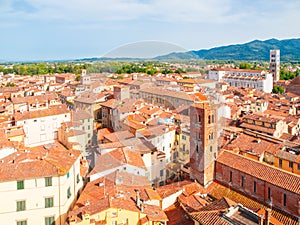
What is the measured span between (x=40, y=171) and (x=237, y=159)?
22.8 feet

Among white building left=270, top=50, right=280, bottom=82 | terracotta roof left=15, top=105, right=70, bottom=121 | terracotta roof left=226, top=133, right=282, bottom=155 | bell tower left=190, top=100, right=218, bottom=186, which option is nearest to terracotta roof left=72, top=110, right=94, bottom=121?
terracotta roof left=15, top=105, right=70, bottom=121

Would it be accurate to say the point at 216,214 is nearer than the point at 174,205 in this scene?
Yes

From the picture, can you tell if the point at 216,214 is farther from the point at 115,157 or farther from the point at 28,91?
the point at 28,91

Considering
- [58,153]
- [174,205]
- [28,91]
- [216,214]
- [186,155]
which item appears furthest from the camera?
[28,91]

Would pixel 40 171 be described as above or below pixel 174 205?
above

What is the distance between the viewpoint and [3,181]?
8562 millimetres

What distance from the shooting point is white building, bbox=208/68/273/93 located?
146ft

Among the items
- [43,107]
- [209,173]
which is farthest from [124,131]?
[43,107]

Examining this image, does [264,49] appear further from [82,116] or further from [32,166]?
[32,166]

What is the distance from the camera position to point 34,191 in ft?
29.2

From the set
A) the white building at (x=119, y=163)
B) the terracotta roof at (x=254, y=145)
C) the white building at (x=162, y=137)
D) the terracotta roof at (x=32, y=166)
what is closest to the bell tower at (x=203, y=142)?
the white building at (x=162, y=137)

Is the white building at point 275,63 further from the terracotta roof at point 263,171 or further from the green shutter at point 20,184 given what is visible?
the green shutter at point 20,184

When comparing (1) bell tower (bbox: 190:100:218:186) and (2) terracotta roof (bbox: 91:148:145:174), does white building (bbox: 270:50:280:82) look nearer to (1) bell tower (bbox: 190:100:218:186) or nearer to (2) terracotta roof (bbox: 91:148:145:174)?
(1) bell tower (bbox: 190:100:218:186)

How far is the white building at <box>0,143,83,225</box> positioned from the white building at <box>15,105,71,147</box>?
10287 mm
